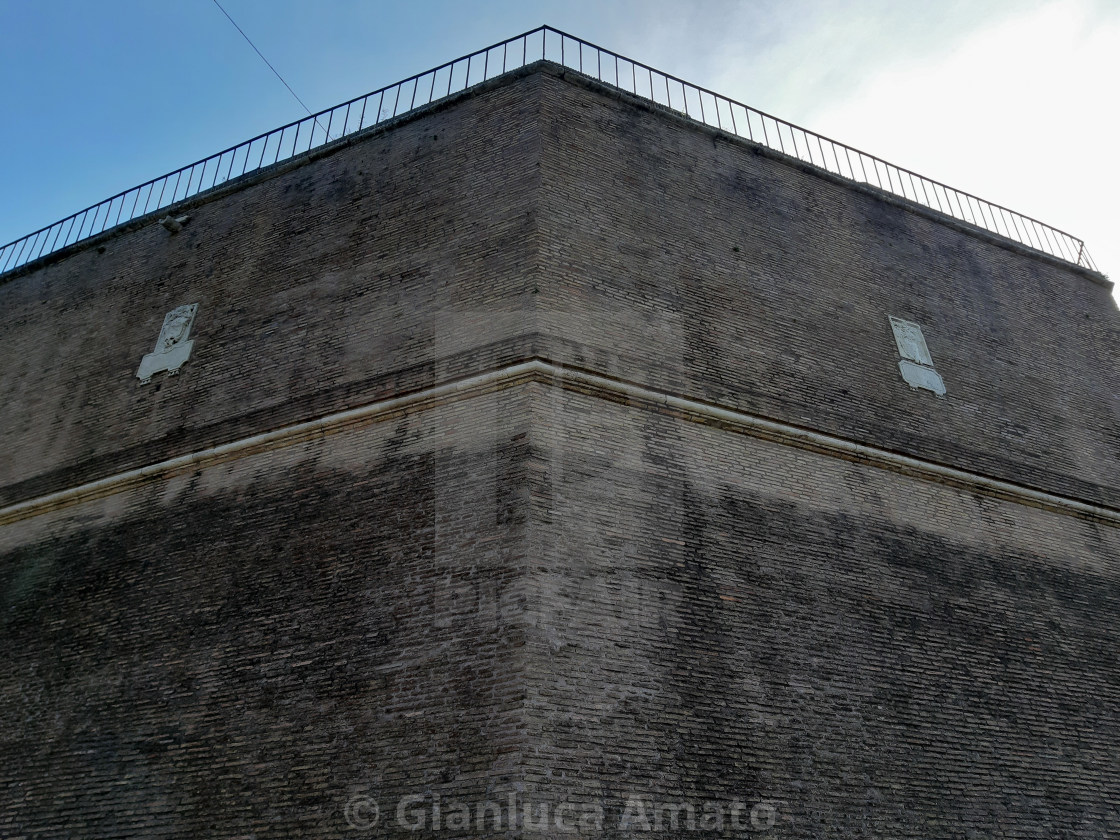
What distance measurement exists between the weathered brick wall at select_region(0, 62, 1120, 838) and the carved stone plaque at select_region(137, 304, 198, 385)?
20 cm

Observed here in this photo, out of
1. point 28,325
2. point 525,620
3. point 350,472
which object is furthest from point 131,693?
point 28,325

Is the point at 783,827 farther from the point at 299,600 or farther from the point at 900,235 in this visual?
the point at 900,235

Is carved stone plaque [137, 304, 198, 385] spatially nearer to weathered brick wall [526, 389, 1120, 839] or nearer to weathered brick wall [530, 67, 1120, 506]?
weathered brick wall [530, 67, 1120, 506]

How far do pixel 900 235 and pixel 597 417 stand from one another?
616 centimetres

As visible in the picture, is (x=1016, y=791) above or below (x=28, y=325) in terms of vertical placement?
below

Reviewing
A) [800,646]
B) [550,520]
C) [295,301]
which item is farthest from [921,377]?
[295,301]

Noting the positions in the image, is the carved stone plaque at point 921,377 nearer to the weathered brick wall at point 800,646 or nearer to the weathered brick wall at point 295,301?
the weathered brick wall at point 800,646

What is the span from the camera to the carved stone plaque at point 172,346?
383 inches

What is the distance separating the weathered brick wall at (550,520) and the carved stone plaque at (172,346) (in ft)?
0.65

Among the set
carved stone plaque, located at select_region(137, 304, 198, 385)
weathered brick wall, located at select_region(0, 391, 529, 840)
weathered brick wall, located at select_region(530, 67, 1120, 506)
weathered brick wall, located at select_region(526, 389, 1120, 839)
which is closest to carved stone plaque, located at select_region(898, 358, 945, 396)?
weathered brick wall, located at select_region(530, 67, 1120, 506)

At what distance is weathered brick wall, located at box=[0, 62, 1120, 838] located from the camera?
624cm

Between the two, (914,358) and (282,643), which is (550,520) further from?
(914,358)

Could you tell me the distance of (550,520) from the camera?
22.1ft

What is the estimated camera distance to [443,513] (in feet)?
23.1
